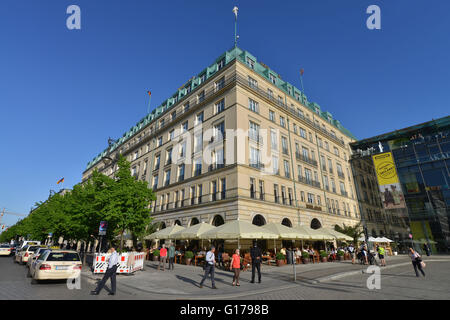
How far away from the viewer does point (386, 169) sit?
39688 millimetres

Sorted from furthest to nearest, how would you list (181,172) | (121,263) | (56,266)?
1. (181,172)
2. (121,263)
3. (56,266)

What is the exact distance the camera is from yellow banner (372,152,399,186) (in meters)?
39.0

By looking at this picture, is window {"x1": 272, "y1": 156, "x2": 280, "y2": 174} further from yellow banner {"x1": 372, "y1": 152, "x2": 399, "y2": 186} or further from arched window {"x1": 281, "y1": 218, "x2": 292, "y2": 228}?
yellow banner {"x1": 372, "y1": 152, "x2": 399, "y2": 186}

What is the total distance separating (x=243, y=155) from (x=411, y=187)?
34.9 m

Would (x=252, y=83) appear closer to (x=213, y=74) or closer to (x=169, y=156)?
(x=213, y=74)

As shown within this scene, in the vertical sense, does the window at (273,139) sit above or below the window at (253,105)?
below

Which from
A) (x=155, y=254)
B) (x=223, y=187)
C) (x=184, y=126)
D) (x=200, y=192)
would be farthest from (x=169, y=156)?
(x=155, y=254)

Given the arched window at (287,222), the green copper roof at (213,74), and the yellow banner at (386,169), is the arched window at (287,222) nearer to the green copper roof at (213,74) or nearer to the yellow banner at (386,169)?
the green copper roof at (213,74)

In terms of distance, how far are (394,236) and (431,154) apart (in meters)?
16.0

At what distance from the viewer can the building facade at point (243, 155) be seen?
2348cm

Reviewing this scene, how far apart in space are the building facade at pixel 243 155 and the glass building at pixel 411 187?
5.75 meters

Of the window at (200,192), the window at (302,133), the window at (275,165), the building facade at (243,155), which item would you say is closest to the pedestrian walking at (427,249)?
the building facade at (243,155)
